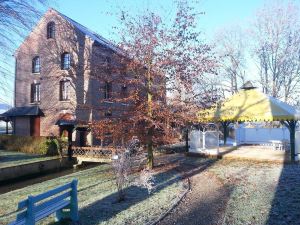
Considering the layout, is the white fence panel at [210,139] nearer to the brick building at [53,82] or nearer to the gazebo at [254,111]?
the gazebo at [254,111]

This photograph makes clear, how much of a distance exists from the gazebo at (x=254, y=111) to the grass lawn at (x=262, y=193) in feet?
9.73

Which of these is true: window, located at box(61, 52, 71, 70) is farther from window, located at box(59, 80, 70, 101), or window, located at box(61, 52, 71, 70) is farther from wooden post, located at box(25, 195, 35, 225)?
wooden post, located at box(25, 195, 35, 225)

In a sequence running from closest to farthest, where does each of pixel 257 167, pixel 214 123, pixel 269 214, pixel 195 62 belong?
1. pixel 269 214
2. pixel 195 62
3. pixel 257 167
4. pixel 214 123

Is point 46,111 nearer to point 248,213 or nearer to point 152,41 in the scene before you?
point 152,41

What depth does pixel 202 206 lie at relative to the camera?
825 centimetres

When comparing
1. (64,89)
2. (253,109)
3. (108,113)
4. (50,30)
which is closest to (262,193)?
(108,113)

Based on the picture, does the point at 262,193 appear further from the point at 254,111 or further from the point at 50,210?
the point at 254,111

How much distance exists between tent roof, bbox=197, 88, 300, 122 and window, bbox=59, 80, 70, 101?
14.1m

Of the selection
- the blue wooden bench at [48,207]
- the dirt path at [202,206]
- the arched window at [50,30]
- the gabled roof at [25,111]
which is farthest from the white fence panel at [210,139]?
the arched window at [50,30]

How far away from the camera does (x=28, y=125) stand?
29.5 meters

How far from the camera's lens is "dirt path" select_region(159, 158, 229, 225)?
717 centimetres

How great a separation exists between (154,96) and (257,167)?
601 cm

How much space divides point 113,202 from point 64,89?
21.6 m

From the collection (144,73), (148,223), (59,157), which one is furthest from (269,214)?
(59,157)
